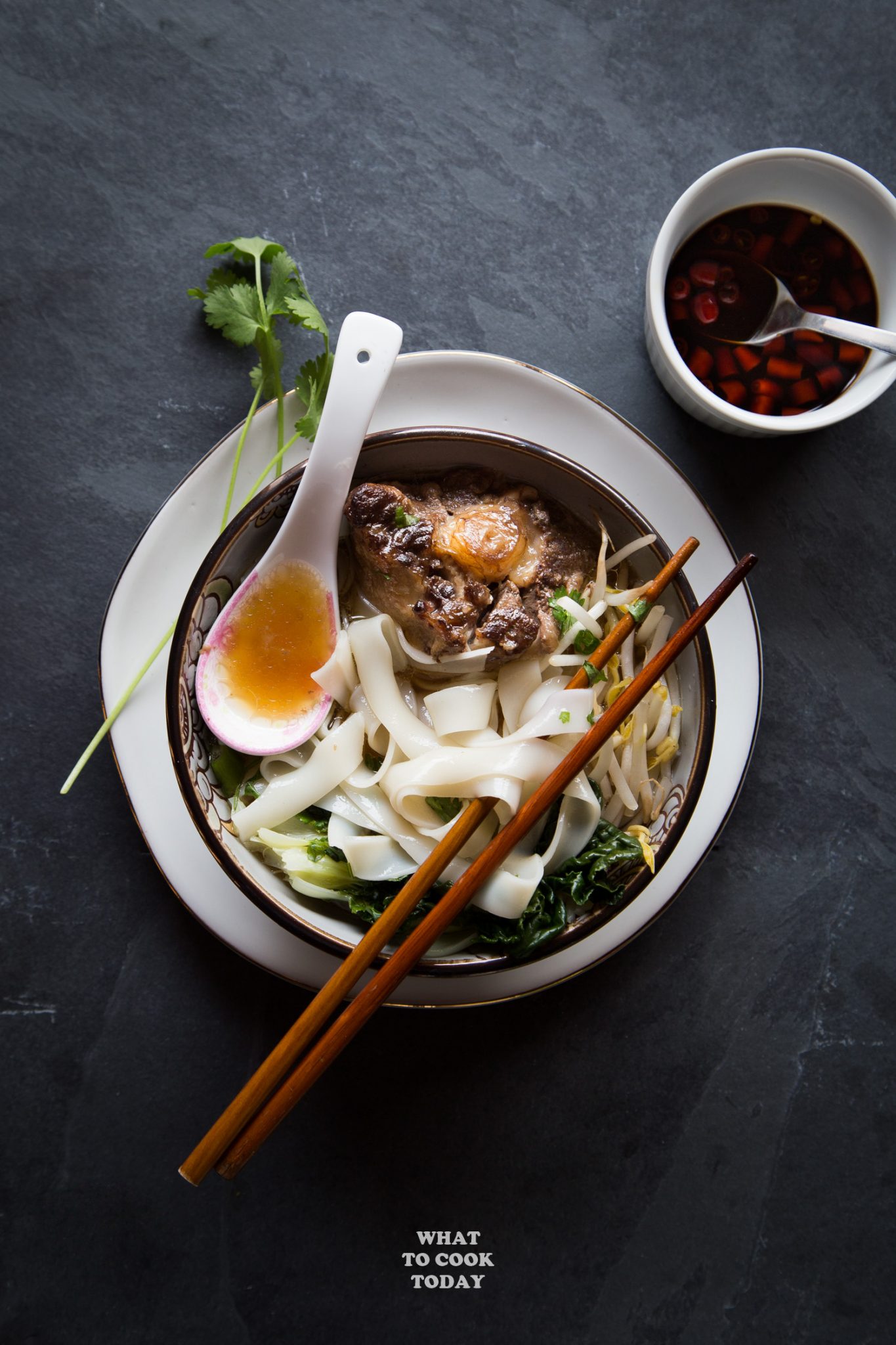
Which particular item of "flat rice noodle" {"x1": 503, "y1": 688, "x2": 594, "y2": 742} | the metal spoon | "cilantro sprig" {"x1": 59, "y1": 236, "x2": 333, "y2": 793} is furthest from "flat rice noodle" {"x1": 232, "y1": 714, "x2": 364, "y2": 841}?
the metal spoon

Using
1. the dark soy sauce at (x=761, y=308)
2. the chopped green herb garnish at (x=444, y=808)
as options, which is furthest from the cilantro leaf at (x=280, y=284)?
the chopped green herb garnish at (x=444, y=808)

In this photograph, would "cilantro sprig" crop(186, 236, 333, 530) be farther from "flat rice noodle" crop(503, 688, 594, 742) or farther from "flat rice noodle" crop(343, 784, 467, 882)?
"flat rice noodle" crop(503, 688, 594, 742)

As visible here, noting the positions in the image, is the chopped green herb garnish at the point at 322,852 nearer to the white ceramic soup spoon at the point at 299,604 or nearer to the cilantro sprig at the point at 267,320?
the white ceramic soup spoon at the point at 299,604

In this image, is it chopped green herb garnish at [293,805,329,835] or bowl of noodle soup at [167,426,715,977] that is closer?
bowl of noodle soup at [167,426,715,977]

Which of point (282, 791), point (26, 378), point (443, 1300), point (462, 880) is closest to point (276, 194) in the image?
point (26, 378)

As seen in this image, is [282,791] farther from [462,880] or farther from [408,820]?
[462,880]

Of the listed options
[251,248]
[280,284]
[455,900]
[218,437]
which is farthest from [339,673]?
[251,248]

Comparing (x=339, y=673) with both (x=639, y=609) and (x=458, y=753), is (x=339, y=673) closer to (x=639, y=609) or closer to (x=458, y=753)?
(x=458, y=753)
